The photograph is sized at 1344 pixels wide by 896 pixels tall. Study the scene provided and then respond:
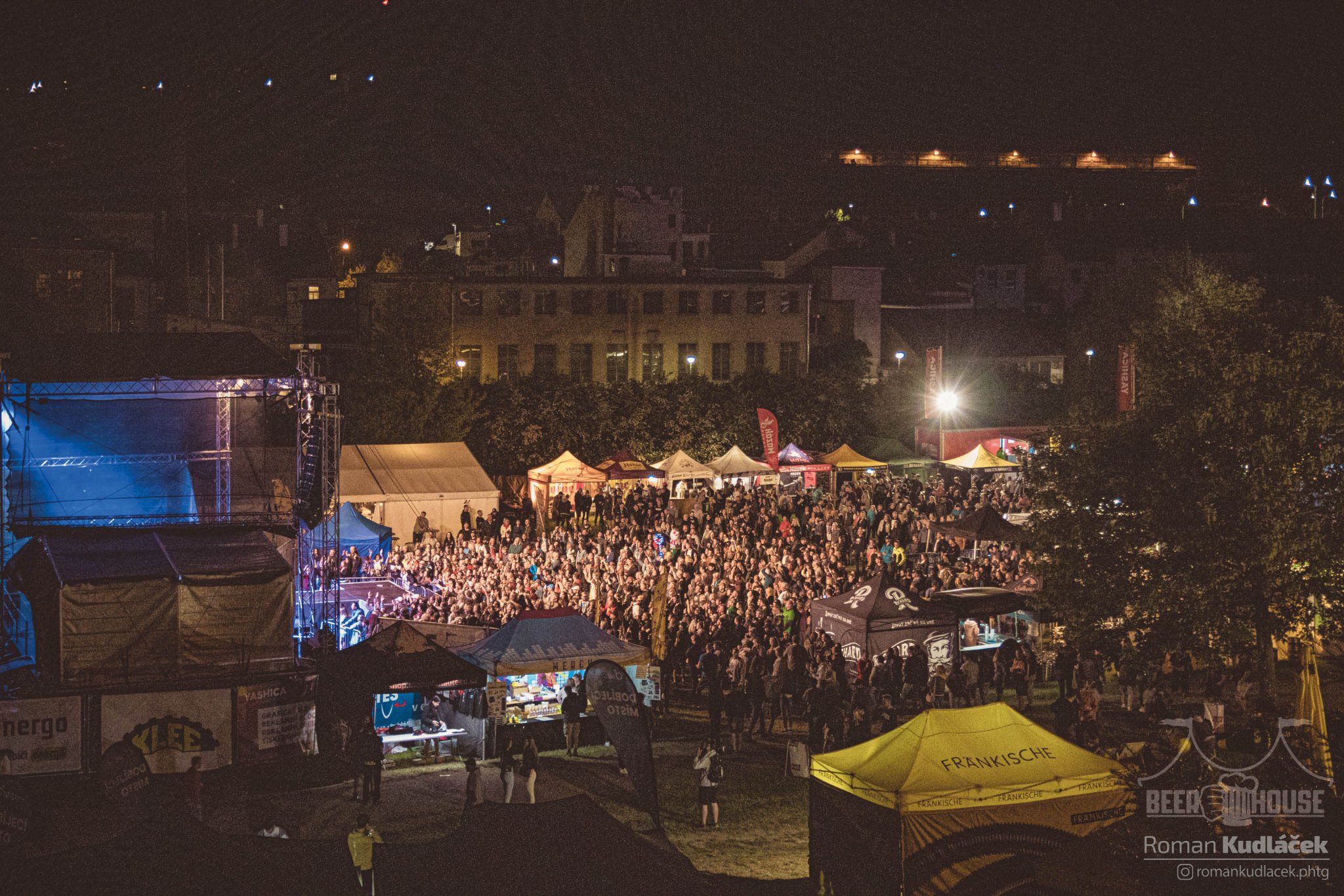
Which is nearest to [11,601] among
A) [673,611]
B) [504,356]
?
[673,611]

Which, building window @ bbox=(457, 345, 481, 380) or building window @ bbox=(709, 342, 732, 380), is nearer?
building window @ bbox=(457, 345, 481, 380)

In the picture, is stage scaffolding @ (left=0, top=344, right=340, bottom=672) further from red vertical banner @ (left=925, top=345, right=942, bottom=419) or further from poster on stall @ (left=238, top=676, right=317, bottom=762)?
red vertical banner @ (left=925, top=345, right=942, bottom=419)

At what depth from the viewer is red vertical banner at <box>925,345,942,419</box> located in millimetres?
41969

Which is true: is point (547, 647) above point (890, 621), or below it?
below

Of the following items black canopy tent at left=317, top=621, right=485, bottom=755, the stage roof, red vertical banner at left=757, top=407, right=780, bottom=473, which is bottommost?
black canopy tent at left=317, top=621, right=485, bottom=755

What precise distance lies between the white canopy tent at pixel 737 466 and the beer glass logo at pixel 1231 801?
82.8 feet

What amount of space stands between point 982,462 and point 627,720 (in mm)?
28196

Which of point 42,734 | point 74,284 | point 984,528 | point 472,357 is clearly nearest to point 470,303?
point 472,357

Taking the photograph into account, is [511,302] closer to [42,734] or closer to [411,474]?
[411,474]

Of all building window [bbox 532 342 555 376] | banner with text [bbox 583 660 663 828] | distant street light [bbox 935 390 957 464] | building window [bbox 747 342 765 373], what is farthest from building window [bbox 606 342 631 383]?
banner with text [bbox 583 660 663 828]

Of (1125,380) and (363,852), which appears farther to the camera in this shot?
(1125,380)

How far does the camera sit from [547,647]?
1917cm

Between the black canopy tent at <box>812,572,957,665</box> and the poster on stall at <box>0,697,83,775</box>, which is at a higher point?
the black canopy tent at <box>812,572,957,665</box>

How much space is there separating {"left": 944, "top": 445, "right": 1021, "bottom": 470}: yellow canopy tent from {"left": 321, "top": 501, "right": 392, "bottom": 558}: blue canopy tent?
65.4ft
